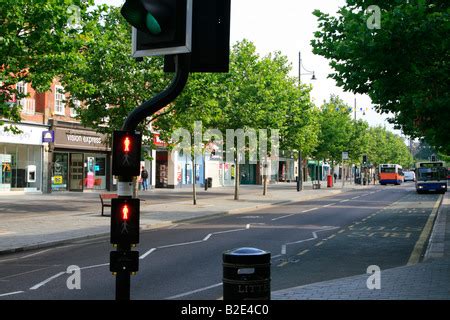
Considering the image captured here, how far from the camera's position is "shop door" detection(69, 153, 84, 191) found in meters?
39.4

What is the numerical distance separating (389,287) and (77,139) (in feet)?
111

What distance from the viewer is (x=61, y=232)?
16000 millimetres

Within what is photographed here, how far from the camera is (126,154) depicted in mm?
4164

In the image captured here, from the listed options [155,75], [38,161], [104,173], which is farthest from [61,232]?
→ [104,173]

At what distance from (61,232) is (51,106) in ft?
75.2

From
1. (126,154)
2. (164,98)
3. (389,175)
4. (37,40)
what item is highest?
(37,40)

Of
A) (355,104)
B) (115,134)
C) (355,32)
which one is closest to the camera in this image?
(115,134)

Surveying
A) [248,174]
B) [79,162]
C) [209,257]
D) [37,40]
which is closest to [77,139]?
[79,162]

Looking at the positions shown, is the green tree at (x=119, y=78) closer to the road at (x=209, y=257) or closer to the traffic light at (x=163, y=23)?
the road at (x=209, y=257)

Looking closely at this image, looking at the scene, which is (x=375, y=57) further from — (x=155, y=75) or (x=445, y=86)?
(x=155, y=75)

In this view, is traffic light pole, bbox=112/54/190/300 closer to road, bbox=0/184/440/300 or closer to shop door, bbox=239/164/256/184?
road, bbox=0/184/440/300

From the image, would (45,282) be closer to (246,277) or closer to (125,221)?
(246,277)

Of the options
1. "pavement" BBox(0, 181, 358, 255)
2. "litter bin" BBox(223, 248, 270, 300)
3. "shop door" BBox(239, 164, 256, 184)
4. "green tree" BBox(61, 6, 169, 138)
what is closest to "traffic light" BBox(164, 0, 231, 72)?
"litter bin" BBox(223, 248, 270, 300)
